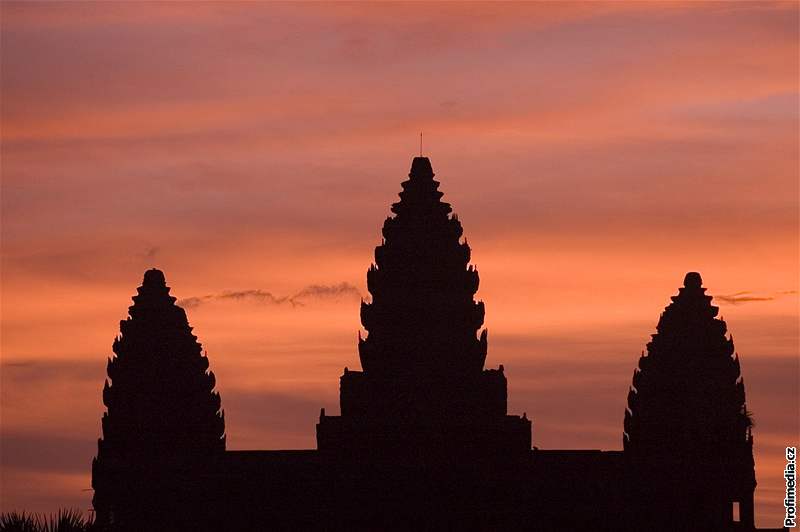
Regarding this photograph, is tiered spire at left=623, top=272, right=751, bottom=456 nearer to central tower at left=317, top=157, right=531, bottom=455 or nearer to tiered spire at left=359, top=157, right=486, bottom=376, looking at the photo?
central tower at left=317, top=157, right=531, bottom=455

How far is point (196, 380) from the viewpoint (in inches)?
4102

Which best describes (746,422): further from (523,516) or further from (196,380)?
(196,380)

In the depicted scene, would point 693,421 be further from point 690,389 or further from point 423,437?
point 423,437

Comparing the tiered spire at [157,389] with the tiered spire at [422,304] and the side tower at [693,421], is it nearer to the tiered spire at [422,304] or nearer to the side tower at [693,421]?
the tiered spire at [422,304]

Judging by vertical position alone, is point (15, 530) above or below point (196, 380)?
below

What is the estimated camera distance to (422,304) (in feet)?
346

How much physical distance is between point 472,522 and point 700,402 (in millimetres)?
10652

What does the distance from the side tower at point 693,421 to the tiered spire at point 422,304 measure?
29.1 feet

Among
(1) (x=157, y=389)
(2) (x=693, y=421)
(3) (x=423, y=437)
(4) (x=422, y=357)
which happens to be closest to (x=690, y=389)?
(2) (x=693, y=421)

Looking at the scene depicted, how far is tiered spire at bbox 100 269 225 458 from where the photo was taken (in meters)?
102

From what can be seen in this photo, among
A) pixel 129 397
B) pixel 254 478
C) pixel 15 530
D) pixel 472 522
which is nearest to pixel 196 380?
pixel 129 397

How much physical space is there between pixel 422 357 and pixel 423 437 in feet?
19.0

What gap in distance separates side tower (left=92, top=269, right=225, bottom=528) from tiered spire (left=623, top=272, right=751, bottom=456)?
17510 mm

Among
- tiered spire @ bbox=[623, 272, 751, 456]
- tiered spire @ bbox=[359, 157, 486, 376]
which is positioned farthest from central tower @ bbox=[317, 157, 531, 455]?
tiered spire @ bbox=[623, 272, 751, 456]
